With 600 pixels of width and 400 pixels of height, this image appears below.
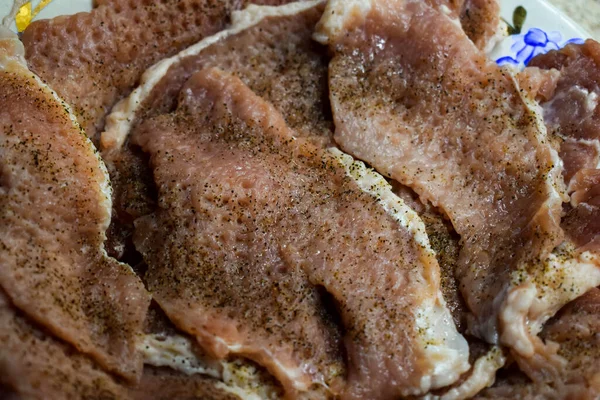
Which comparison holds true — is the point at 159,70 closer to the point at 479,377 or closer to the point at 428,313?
the point at 428,313

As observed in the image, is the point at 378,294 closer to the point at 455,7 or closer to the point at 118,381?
the point at 118,381

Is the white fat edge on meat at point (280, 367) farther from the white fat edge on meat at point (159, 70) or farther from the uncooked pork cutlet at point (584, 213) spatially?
the uncooked pork cutlet at point (584, 213)

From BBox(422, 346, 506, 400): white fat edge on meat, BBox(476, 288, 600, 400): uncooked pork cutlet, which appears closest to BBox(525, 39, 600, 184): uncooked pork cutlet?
BBox(476, 288, 600, 400): uncooked pork cutlet

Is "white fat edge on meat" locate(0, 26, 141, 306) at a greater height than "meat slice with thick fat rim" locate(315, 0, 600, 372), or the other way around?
"meat slice with thick fat rim" locate(315, 0, 600, 372)

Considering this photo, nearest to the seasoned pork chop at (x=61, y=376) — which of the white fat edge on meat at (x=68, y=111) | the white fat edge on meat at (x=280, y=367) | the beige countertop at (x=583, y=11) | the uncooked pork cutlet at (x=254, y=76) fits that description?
the white fat edge on meat at (x=280, y=367)

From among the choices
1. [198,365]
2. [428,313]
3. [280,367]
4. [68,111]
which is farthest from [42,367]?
[428,313]

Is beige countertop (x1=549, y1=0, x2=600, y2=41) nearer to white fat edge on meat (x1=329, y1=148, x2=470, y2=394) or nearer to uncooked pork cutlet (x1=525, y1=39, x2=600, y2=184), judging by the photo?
uncooked pork cutlet (x1=525, y1=39, x2=600, y2=184)

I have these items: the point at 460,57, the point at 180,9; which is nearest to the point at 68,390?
the point at 180,9
